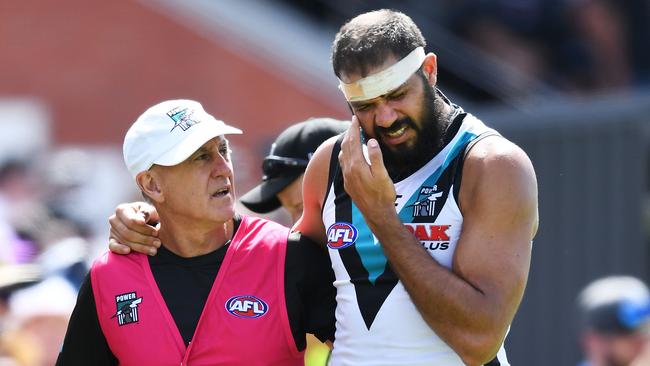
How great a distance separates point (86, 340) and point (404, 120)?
1305mm

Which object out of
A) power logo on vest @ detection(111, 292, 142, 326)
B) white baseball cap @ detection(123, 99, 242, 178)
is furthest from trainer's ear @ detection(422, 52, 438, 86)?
power logo on vest @ detection(111, 292, 142, 326)

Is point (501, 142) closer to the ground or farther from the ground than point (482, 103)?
farther from the ground

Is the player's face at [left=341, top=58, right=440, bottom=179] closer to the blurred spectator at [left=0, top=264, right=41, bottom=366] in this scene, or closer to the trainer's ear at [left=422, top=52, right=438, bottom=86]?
the trainer's ear at [left=422, top=52, right=438, bottom=86]

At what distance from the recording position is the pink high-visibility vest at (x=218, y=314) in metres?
3.76

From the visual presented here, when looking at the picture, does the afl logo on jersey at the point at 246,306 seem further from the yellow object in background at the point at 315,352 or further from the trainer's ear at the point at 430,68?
the trainer's ear at the point at 430,68

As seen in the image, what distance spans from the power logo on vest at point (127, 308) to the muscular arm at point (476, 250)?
35.3 inches

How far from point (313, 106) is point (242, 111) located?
0.63m

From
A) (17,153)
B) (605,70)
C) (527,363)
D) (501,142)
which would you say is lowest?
(527,363)

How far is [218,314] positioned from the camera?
12.5 ft

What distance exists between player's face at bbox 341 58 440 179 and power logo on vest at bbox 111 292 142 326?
0.95 meters

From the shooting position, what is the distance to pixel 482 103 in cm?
1052

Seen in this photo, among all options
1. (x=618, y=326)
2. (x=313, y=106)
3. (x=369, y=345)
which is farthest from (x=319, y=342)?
(x=313, y=106)

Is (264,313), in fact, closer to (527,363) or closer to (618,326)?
(618,326)

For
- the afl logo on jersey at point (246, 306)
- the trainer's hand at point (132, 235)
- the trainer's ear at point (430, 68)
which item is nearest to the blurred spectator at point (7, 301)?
the trainer's hand at point (132, 235)
